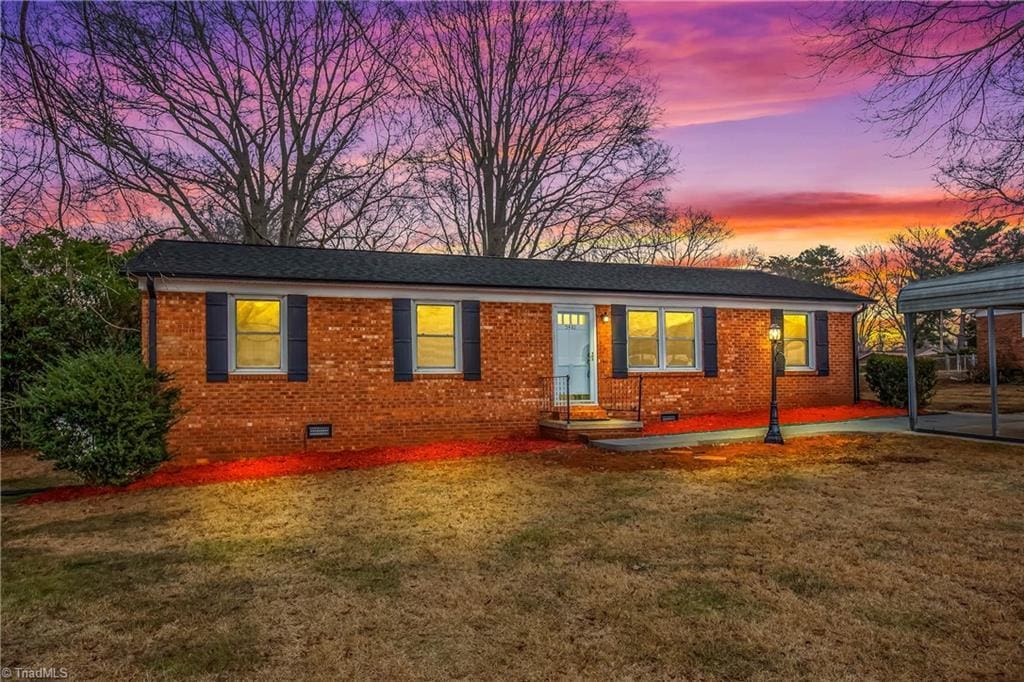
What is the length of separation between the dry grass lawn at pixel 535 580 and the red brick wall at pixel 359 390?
266 cm

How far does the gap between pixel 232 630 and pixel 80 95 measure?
4.12 metres

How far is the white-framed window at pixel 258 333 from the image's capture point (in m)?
11.7

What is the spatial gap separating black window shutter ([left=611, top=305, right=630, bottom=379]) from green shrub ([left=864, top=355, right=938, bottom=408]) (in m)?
8.57

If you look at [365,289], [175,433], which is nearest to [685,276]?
[365,289]

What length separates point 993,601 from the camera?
14.2 ft

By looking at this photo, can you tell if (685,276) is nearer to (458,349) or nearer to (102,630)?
(458,349)

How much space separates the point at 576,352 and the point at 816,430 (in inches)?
210

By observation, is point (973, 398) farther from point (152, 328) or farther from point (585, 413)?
point (152, 328)

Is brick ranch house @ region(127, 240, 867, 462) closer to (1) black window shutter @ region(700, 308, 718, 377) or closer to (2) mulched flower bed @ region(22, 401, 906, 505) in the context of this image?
(1) black window shutter @ region(700, 308, 718, 377)

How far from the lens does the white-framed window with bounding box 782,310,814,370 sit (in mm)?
16641

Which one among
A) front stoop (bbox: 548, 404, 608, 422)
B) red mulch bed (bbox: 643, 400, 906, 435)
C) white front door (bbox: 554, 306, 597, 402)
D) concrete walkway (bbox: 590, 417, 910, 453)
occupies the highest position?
white front door (bbox: 554, 306, 597, 402)

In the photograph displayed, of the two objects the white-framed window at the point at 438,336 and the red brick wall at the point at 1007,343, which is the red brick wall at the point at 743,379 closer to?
the white-framed window at the point at 438,336

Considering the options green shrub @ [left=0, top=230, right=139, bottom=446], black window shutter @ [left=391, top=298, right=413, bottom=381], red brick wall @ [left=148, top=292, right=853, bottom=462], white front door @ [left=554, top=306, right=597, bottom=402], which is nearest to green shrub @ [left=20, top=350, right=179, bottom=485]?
red brick wall @ [left=148, top=292, right=853, bottom=462]

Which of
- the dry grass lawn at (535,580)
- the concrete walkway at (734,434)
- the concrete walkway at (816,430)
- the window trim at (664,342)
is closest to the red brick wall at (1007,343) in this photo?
the concrete walkway at (816,430)
